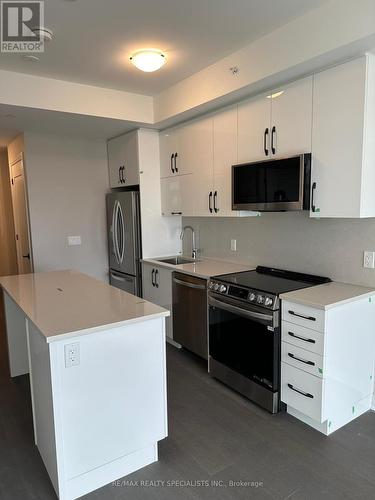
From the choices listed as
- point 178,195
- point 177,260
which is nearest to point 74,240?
point 177,260

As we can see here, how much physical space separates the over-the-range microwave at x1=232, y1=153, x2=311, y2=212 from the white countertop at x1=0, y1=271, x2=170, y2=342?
4.12 feet

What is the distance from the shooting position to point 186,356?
143 inches

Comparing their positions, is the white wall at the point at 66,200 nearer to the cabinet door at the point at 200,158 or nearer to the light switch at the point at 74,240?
the light switch at the point at 74,240

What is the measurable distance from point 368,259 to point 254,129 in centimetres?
139

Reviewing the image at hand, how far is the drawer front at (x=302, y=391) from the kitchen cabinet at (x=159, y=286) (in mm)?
1561

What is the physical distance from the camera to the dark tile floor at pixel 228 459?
75.3 inches

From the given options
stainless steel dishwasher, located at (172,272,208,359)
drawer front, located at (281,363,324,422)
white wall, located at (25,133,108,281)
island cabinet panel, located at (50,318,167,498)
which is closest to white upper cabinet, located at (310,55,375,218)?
drawer front, located at (281,363,324,422)

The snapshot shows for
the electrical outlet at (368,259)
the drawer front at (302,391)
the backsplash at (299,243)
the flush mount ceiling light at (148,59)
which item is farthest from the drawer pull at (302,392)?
the flush mount ceiling light at (148,59)

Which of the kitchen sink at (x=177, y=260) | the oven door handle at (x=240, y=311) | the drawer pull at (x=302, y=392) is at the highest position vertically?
the kitchen sink at (x=177, y=260)

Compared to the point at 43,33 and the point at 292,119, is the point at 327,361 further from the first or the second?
the point at 43,33

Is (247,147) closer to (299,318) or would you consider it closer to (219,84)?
(219,84)

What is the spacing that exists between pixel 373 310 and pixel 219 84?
2209mm

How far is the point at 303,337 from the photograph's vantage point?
237 cm

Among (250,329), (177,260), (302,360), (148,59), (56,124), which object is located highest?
(148,59)
